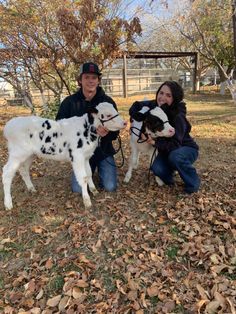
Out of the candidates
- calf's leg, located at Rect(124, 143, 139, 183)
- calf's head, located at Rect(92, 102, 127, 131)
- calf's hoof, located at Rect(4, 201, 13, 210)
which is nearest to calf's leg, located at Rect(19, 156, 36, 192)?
calf's hoof, located at Rect(4, 201, 13, 210)

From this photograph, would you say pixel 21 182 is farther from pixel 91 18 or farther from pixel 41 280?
pixel 91 18

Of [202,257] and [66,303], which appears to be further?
[202,257]

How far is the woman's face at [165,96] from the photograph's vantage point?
164 inches

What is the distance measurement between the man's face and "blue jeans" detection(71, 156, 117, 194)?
108 cm

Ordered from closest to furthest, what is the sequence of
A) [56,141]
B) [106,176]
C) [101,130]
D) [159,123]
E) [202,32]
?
[159,123], [101,130], [56,141], [106,176], [202,32]

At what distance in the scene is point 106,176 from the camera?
16.0 ft

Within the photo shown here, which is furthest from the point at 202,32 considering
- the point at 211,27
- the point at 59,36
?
the point at 59,36

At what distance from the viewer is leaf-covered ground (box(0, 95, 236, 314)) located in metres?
2.93

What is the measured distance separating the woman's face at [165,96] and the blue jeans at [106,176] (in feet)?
4.12

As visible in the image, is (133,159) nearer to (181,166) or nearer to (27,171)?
(181,166)

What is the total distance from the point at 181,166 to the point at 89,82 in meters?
1.62

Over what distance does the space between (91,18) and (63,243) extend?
20.4ft

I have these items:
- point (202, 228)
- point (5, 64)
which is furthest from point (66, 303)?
point (5, 64)

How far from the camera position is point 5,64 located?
1003 centimetres
